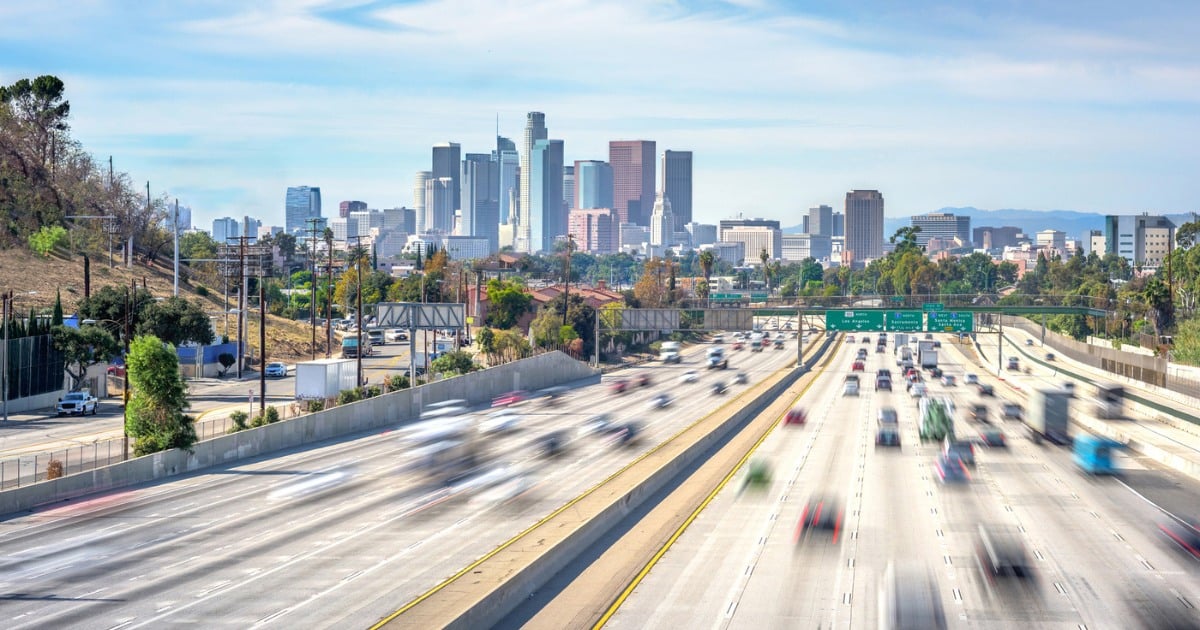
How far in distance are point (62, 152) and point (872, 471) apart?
414ft

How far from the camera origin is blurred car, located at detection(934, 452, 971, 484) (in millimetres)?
50844

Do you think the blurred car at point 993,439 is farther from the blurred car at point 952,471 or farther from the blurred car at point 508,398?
the blurred car at point 508,398

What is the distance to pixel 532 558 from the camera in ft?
102

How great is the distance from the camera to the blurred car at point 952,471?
5084 centimetres

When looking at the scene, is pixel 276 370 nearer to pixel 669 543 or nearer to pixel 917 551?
pixel 669 543

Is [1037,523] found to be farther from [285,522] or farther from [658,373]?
[658,373]

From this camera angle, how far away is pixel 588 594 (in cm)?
3005

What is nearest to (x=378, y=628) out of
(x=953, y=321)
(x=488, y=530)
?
(x=488, y=530)

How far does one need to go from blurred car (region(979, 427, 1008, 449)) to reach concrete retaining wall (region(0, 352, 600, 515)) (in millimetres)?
33584

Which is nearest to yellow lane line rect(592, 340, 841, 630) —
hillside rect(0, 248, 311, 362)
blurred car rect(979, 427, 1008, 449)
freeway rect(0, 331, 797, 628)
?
freeway rect(0, 331, 797, 628)

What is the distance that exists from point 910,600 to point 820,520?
409 inches

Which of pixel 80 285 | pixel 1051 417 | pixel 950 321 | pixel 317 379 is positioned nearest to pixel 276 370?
pixel 317 379

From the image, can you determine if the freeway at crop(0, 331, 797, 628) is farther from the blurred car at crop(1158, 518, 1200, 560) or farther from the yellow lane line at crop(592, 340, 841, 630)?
the blurred car at crop(1158, 518, 1200, 560)

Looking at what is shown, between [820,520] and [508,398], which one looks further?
[508,398]
